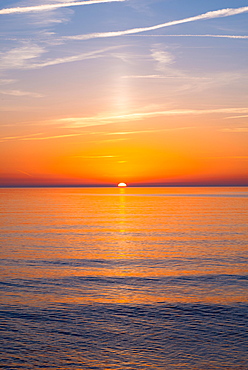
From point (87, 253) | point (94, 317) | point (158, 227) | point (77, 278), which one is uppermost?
point (94, 317)

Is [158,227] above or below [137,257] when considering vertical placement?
below

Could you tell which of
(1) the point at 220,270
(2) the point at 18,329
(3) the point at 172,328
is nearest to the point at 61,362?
(2) the point at 18,329

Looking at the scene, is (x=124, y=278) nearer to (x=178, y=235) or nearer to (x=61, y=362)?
(x=61, y=362)

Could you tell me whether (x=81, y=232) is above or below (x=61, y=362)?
below

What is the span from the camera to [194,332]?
42.5 feet

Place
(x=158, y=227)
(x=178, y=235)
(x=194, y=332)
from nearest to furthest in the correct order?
(x=194, y=332) → (x=178, y=235) → (x=158, y=227)

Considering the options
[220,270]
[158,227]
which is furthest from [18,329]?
[158,227]

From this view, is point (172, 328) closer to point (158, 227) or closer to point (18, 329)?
point (18, 329)

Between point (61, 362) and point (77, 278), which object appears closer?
point (61, 362)

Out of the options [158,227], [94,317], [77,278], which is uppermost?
[94,317]

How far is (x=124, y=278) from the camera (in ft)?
66.8

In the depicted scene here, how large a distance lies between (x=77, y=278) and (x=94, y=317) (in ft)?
20.2

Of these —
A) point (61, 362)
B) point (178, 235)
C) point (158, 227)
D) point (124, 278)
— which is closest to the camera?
point (61, 362)

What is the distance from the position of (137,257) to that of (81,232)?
15.5 m
